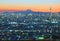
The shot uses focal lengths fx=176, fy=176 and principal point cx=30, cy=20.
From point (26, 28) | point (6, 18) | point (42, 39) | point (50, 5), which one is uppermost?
point (50, 5)

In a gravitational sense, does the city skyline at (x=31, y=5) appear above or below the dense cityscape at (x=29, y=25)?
above

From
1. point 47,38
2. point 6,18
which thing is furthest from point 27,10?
point 47,38

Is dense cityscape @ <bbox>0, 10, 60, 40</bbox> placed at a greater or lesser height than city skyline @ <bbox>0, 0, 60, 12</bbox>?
lesser

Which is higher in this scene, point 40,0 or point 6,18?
point 40,0

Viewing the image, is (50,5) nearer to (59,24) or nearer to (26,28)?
(59,24)
